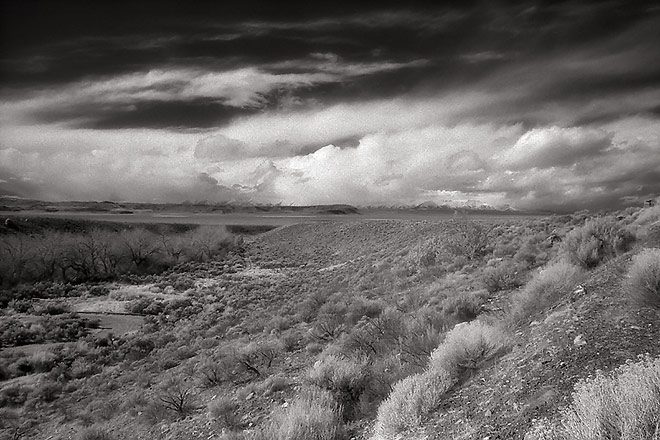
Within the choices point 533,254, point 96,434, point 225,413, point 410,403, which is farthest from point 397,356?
point 533,254

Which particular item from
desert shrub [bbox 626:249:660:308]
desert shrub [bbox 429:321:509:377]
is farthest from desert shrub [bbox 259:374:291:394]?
desert shrub [bbox 626:249:660:308]

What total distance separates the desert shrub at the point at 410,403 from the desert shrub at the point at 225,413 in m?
3.07

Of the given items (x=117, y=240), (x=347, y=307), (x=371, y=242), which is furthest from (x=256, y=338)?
(x=117, y=240)

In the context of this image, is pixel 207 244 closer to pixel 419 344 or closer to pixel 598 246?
pixel 419 344

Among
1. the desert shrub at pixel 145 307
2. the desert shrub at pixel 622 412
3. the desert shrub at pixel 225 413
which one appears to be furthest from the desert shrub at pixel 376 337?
the desert shrub at pixel 145 307

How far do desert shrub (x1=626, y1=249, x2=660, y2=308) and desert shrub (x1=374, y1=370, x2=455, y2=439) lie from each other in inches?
115

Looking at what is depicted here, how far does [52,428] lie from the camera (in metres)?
9.79

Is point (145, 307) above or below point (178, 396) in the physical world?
below

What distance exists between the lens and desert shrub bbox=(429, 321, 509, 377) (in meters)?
4.94

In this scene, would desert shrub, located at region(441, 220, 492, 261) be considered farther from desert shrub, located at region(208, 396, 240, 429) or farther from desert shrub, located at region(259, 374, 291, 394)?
desert shrub, located at region(208, 396, 240, 429)

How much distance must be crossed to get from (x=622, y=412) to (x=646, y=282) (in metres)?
3.62

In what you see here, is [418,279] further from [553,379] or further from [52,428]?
[52,428]

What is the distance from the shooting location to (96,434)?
313 inches

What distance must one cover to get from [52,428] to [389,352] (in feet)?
32.5
